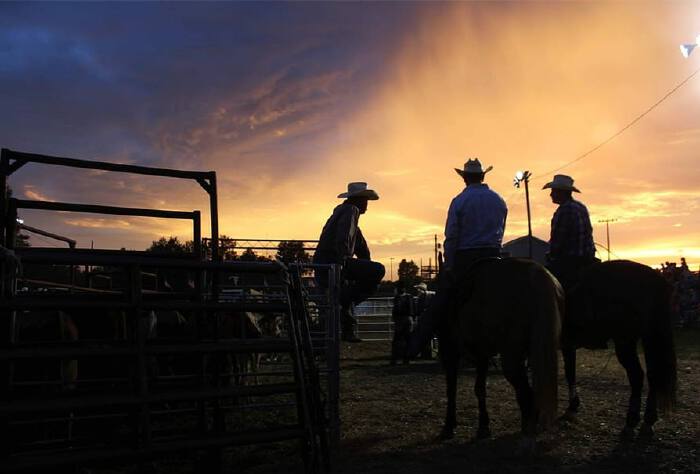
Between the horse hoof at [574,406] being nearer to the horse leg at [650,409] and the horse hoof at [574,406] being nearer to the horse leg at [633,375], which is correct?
the horse leg at [633,375]

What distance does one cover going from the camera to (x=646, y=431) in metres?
5.99

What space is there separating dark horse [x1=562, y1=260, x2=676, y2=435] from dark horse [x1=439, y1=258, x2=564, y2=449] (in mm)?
1169

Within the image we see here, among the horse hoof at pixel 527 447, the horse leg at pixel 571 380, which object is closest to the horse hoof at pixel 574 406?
the horse leg at pixel 571 380

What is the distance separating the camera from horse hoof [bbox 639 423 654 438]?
5.95m

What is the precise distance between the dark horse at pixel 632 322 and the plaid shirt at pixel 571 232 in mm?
646

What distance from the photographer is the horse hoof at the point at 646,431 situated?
5947 mm

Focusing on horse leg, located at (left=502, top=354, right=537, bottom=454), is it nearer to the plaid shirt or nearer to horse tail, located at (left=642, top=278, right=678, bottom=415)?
horse tail, located at (left=642, top=278, right=678, bottom=415)

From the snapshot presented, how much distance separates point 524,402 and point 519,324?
2.36 feet

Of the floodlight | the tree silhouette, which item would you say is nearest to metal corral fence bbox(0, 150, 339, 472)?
the tree silhouette

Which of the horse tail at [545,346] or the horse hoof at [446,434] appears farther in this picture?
the horse hoof at [446,434]

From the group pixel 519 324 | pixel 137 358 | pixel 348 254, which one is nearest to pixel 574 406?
pixel 519 324

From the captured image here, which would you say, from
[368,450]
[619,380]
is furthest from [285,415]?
[619,380]

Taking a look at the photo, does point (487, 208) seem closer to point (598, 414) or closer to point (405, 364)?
point (598, 414)

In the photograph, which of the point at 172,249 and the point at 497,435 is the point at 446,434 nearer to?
the point at 497,435
